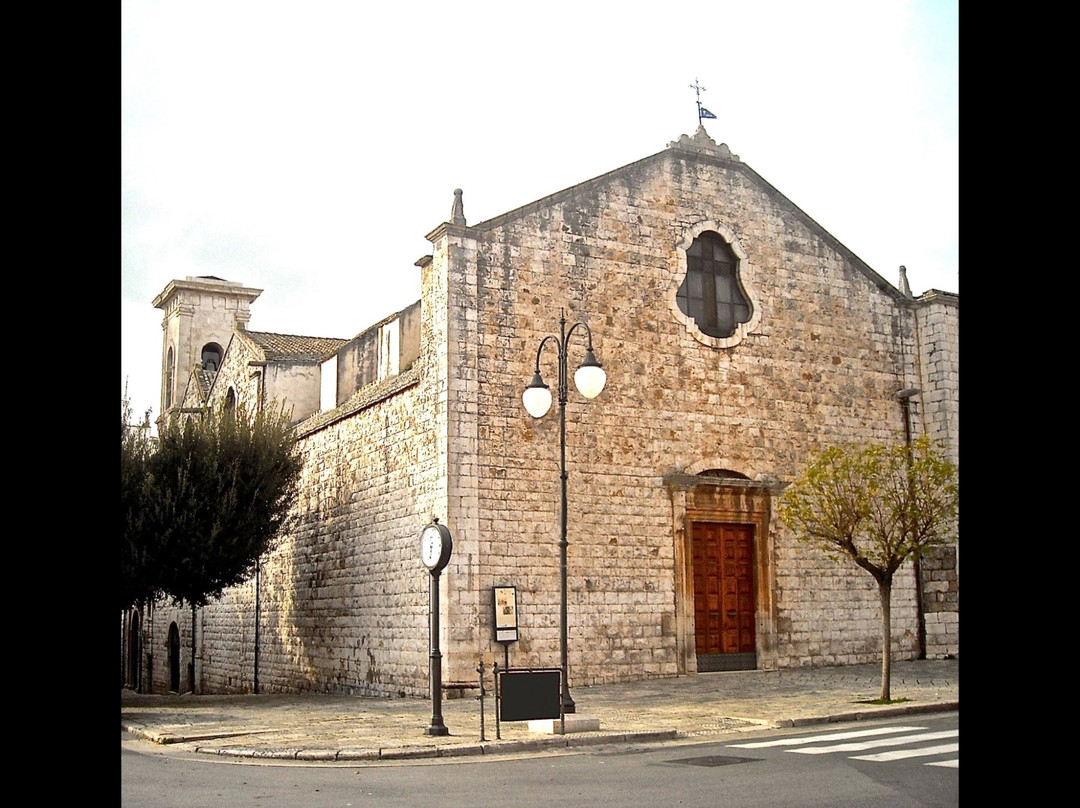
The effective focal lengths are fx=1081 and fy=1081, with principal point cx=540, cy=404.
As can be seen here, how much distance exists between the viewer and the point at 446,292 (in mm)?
17406

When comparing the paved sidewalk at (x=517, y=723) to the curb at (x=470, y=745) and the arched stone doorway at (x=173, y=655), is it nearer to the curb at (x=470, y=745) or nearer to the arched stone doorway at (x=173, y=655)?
the curb at (x=470, y=745)

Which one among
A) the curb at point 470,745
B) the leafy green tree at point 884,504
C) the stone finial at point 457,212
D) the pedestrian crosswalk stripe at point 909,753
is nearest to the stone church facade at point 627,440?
the stone finial at point 457,212

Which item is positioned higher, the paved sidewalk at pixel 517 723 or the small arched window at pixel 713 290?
the small arched window at pixel 713 290

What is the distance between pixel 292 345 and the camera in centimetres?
2831

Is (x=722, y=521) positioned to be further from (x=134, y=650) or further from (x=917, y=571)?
(x=134, y=650)

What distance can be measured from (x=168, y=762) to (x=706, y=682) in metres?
9.42

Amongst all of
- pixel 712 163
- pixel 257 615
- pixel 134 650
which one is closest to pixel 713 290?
pixel 712 163

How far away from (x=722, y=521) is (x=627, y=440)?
7.74ft

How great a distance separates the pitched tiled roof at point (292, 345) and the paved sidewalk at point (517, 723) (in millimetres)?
9899

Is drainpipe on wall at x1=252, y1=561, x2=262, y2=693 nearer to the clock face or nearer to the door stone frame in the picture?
the door stone frame

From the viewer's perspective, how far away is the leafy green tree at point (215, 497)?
62.8ft
